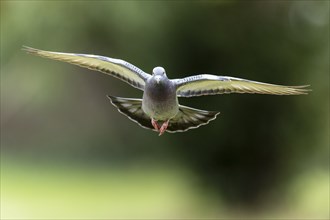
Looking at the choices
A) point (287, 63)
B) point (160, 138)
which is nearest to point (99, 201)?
point (160, 138)

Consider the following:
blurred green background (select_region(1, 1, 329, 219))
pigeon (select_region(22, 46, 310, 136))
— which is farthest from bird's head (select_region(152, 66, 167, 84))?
blurred green background (select_region(1, 1, 329, 219))

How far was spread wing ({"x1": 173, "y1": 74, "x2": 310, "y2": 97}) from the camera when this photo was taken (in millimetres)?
1593

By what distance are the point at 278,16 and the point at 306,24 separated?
0.85 ft

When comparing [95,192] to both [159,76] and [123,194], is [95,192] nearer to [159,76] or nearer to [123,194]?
[123,194]

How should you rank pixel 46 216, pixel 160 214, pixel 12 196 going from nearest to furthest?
pixel 160 214 → pixel 46 216 → pixel 12 196

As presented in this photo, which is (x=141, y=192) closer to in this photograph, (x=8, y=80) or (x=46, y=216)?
(x=46, y=216)

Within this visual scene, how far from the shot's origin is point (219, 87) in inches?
70.1

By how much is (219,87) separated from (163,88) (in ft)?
1.03

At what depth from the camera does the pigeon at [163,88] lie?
154cm

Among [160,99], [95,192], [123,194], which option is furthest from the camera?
[95,192]

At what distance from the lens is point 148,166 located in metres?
6.29

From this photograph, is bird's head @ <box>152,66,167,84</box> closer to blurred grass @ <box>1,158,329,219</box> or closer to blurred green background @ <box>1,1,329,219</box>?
blurred green background @ <box>1,1,329,219</box>

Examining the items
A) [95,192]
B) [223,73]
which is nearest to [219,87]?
[223,73]

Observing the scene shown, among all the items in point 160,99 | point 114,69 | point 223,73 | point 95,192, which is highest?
point 223,73
